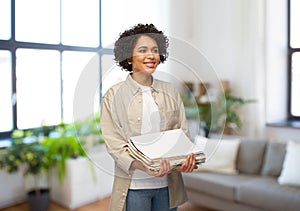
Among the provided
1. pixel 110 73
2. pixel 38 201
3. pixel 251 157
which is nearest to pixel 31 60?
pixel 38 201

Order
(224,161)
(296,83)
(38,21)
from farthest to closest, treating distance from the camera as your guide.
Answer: (296,83) → (38,21) → (224,161)

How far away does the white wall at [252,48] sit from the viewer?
12.4 ft

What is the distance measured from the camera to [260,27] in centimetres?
377

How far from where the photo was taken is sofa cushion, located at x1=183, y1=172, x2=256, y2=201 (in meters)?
2.65

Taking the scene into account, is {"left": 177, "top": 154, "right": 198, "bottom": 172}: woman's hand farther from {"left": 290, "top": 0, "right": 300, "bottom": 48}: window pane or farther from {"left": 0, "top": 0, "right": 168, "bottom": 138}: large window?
{"left": 290, "top": 0, "right": 300, "bottom": 48}: window pane

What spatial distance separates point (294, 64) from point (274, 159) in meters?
1.52

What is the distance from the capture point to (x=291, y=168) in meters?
2.59

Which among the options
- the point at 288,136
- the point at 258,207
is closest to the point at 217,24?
the point at 288,136

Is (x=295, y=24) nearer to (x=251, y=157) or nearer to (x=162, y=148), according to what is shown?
(x=251, y=157)

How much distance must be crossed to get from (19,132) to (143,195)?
2.46m

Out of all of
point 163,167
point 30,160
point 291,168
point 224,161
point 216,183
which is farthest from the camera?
point 224,161

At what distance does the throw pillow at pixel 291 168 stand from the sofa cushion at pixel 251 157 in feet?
0.84

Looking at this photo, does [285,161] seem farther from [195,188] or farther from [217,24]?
[217,24]

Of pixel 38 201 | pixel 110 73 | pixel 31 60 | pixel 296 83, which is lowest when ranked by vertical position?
pixel 38 201
